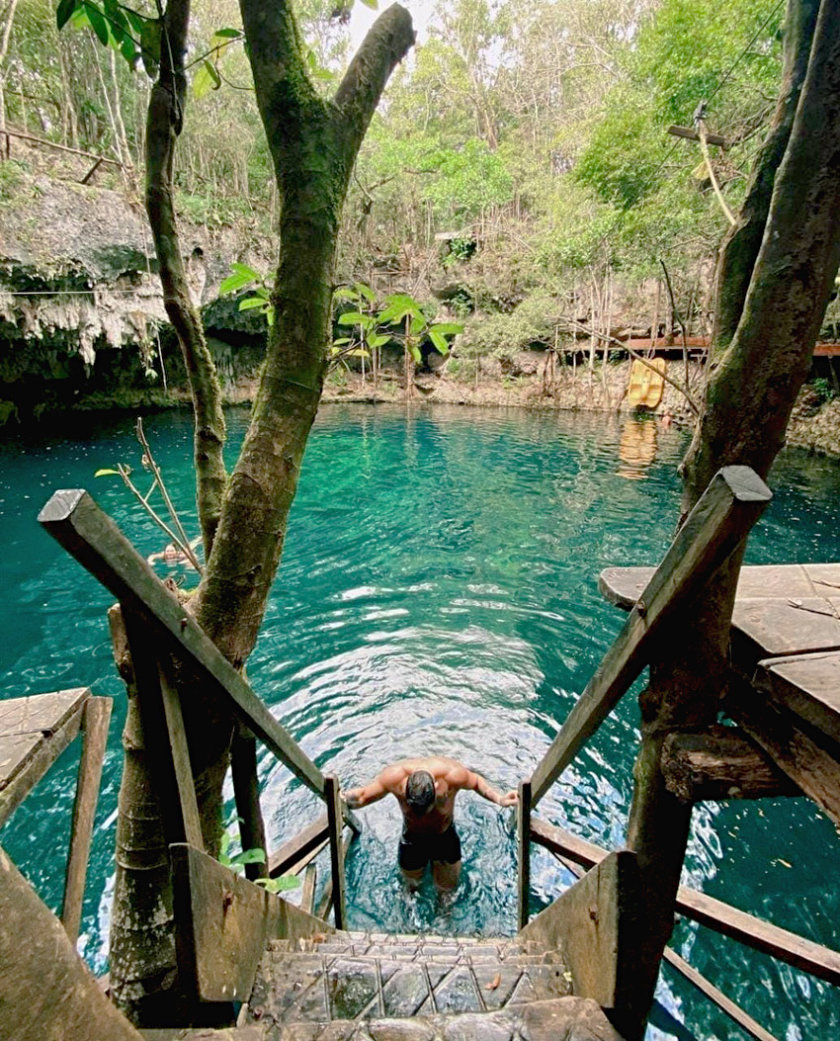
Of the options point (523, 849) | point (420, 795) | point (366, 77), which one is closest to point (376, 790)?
point (420, 795)

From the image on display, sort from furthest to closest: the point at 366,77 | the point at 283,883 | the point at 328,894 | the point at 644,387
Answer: the point at 644,387
the point at 328,894
the point at 283,883
the point at 366,77

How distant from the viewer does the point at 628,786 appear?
12.5ft

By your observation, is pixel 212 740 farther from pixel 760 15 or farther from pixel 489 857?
pixel 760 15

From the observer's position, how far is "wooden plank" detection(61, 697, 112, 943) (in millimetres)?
1727

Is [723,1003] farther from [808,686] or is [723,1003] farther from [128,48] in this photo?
[128,48]

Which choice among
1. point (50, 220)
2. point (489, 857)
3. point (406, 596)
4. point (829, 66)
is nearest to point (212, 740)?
point (829, 66)

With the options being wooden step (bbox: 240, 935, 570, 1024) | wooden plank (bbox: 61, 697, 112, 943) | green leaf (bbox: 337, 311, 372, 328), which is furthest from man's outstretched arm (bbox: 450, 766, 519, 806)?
green leaf (bbox: 337, 311, 372, 328)

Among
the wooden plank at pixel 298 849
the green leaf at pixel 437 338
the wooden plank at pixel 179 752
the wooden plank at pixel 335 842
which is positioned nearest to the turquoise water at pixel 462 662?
the wooden plank at pixel 335 842

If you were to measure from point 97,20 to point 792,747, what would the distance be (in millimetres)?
2586

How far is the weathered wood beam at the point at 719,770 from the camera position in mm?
1252

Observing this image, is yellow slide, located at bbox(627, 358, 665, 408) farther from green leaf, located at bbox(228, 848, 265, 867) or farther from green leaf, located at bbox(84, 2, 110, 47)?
green leaf, located at bbox(228, 848, 265, 867)

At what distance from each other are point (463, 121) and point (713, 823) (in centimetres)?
3359

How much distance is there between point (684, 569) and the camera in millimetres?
1114

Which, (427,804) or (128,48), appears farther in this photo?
(427,804)
